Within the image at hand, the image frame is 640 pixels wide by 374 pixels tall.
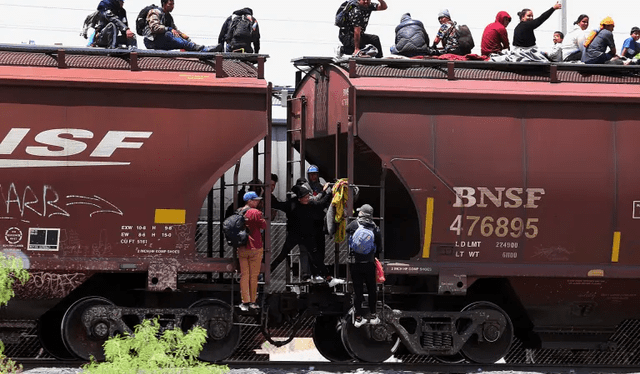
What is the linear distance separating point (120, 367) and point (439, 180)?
599cm

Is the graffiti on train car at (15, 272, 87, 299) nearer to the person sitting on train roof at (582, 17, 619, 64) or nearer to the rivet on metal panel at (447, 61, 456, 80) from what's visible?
the rivet on metal panel at (447, 61, 456, 80)

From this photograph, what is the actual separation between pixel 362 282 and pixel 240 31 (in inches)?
153

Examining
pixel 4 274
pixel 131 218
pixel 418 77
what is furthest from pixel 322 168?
pixel 4 274

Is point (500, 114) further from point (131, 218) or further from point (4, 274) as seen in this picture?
point (4, 274)

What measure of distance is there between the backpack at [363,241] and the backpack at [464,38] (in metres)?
3.45

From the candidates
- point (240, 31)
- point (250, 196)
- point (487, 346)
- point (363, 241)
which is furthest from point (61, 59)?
point (487, 346)

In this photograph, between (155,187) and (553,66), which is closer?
(155,187)

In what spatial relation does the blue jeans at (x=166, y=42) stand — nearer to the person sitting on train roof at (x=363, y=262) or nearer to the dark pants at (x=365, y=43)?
the dark pants at (x=365, y=43)

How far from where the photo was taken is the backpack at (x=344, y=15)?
1380 centimetres

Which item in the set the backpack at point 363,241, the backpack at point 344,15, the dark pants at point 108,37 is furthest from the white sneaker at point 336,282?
the dark pants at point 108,37

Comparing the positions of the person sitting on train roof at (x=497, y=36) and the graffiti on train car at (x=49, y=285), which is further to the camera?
the person sitting on train roof at (x=497, y=36)

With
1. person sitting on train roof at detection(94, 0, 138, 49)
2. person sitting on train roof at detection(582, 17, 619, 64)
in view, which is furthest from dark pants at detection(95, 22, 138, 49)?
person sitting on train roof at detection(582, 17, 619, 64)

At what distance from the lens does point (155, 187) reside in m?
12.3

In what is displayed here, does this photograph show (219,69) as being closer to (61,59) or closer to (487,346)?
(61,59)
